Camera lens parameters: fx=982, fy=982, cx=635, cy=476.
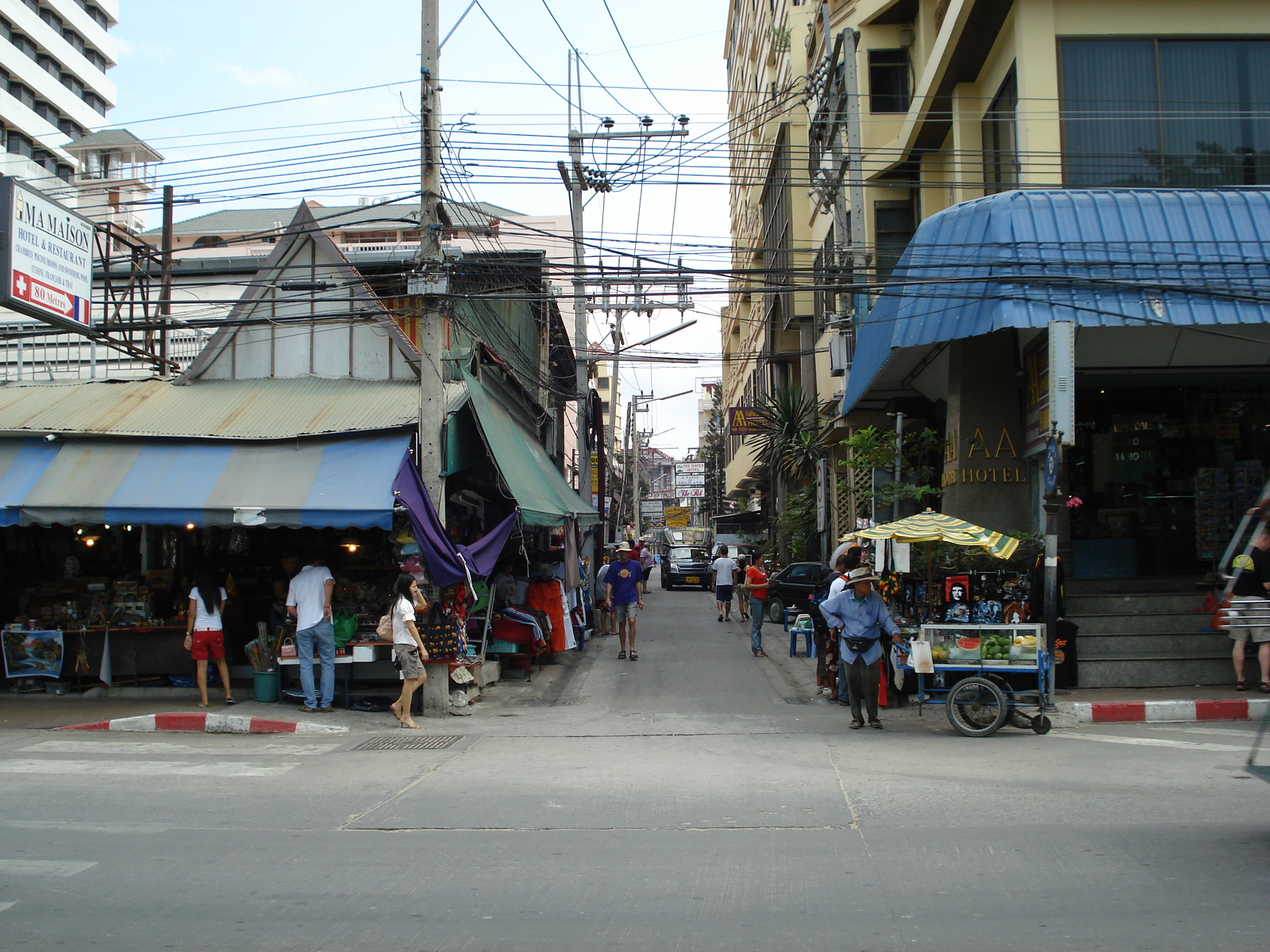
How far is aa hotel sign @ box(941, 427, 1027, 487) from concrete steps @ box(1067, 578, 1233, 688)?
6.66 feet

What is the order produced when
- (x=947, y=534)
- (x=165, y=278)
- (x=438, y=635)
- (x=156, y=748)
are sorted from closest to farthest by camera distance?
(x=156, y=748) < (x=947, y=534) < (x=438, y=635) < (x=165, y=278)

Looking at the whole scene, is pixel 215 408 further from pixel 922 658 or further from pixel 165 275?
pixel 922 658

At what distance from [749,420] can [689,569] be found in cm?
1342

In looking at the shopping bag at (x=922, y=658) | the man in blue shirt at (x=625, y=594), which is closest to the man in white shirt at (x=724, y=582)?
the man in blue shirt at (x=625, y=594)

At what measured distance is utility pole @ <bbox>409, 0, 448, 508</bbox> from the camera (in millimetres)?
12352

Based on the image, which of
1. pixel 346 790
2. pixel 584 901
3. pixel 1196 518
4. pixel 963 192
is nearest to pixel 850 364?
pixel 963 192

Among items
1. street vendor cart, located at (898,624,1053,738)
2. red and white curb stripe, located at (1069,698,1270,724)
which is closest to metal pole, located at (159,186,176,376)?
street vendor cart, located at (898,624,1053,738)

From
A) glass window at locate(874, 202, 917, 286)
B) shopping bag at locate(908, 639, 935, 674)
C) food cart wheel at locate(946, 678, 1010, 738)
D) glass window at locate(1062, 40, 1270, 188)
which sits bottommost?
food cart wheel at locate(946, 678, 1010, 738)

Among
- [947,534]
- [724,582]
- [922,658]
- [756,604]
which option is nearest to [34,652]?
[922,658]

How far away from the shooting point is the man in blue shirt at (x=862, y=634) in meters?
10.8

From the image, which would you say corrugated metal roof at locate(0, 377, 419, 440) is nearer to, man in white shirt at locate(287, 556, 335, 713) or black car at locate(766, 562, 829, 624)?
man in white shirt at locate(287, 556, 335, 713)

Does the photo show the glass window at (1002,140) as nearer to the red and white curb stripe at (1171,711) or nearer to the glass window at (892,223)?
the glass window at (892,223)

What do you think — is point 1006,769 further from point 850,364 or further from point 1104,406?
point 850,364

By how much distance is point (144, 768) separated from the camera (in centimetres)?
905
